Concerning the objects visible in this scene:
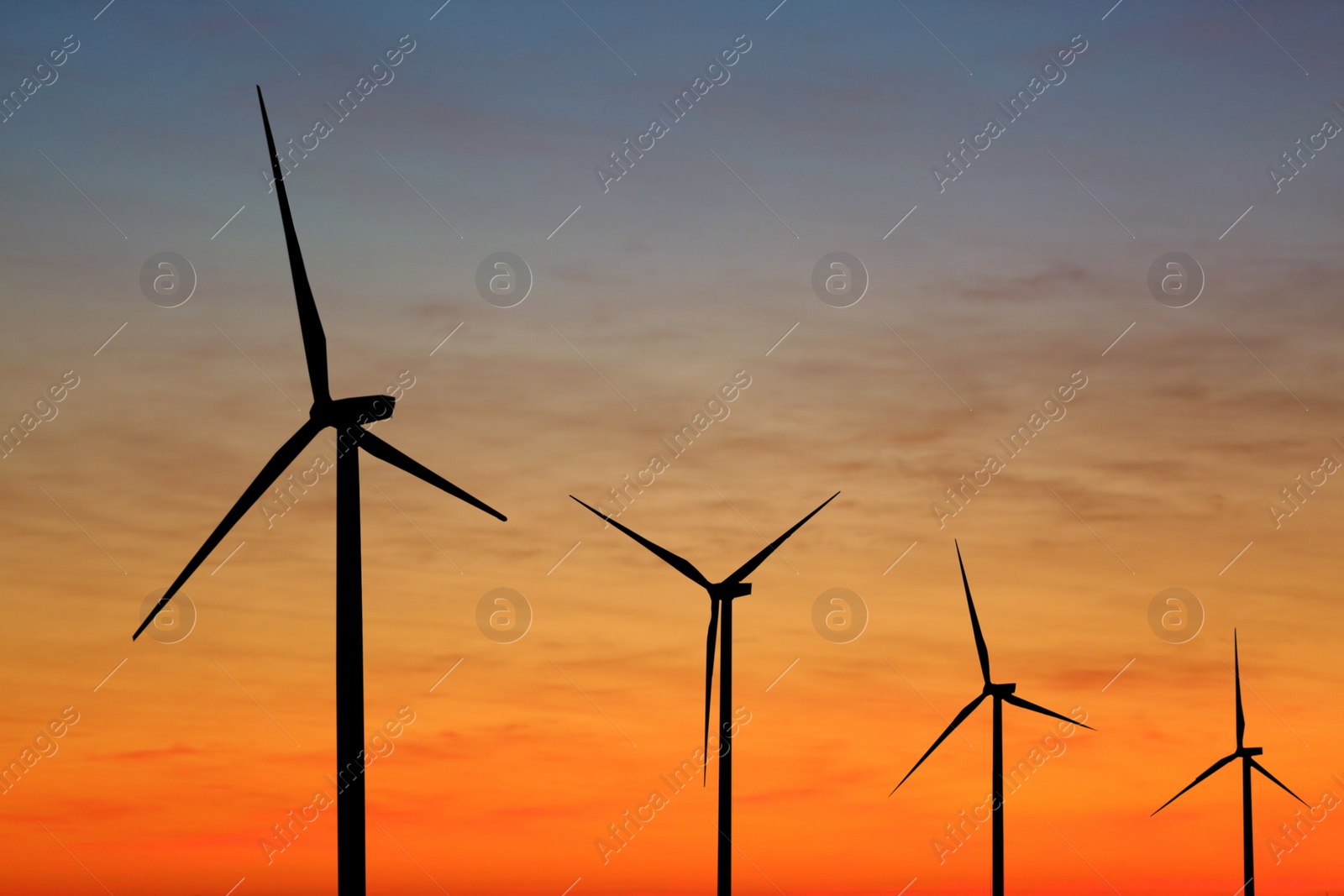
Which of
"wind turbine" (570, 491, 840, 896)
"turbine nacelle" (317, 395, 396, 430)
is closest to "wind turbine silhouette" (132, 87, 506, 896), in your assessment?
"turbine nacelle" (317, 395, 396, 430)

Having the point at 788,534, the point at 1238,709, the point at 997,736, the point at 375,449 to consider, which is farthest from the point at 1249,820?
the point at 375,449

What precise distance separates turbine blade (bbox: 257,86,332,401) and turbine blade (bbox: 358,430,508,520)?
1.41 meters

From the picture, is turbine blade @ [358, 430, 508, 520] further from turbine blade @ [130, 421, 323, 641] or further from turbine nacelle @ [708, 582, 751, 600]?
turbine nacelle @ [708, 582, 751, 600]

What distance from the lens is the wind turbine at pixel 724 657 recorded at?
48.9 meters

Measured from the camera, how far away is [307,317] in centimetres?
3803

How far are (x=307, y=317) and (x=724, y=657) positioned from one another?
2133 cm

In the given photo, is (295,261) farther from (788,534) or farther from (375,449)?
(788,534)

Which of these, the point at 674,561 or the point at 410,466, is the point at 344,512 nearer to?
the point at 410,466

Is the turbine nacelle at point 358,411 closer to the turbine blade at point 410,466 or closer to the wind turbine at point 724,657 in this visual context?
the turbine blade at point 410,466

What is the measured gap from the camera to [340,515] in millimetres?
33562

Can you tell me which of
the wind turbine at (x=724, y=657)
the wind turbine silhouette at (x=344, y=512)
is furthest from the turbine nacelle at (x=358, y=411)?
the wind turbine at (x=724, y=657)

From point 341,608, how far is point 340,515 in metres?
2.31

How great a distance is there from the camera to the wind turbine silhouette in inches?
1221

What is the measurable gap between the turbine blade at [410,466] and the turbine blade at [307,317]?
4.63 ft
